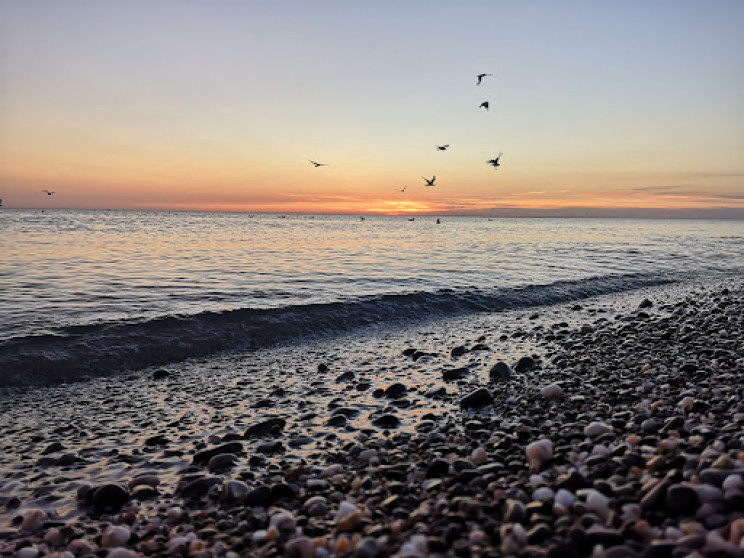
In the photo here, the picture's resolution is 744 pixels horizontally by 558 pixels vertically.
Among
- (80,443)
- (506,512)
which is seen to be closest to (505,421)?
(506,512)

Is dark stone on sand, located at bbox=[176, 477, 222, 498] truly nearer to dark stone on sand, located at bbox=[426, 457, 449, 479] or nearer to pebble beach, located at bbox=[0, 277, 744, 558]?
pebble beach, located at bbox=[0, 277, 744, 558]

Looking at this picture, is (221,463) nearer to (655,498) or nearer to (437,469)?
(437,469)

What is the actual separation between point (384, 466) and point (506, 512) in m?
1.50

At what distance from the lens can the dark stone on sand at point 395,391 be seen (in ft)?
24.8

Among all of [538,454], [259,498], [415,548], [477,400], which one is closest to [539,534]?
[415,548]

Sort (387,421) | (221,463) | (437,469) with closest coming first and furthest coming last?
(437,469), (221,463), (387,421)

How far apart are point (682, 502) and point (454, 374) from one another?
523 cm

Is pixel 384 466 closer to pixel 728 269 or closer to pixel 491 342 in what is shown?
pixel 491 342

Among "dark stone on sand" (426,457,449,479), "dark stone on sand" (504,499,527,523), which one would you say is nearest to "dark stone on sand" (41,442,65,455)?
"dark stone on sand" (426,457,449,479)

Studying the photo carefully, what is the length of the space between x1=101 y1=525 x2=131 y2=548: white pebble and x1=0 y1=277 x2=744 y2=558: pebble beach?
2cm

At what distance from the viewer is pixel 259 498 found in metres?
4.41

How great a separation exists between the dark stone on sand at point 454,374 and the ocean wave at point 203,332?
5.46m

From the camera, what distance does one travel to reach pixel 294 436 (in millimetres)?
6113

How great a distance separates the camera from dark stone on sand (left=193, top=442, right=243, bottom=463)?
5508 millimetres
